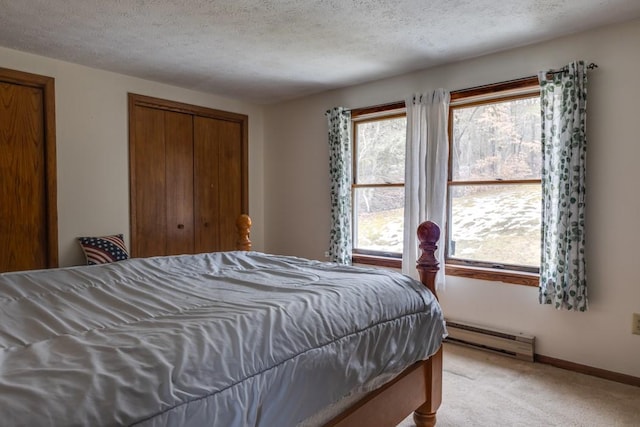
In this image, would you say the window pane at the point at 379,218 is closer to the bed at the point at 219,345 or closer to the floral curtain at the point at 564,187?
the floral curtain at the point at 564,187

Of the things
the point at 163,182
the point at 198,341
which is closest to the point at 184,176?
the point at 163,182

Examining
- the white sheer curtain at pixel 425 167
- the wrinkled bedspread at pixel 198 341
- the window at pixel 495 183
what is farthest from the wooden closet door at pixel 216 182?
the window at pixel 495 183

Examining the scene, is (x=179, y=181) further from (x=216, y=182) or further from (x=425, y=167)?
(x=425, y=167)

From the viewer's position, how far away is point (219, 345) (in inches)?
40.7

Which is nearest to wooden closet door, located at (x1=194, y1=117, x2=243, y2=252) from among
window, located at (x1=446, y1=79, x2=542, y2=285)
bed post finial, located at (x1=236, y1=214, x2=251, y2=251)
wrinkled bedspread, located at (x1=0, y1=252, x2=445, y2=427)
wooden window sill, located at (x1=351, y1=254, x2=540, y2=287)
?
bed post finial, located at (x1=236, y1=214, x2=251, y2=251)

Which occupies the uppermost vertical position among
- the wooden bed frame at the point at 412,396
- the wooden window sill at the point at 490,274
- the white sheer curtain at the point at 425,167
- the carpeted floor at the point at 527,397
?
the white sheer curtain at the point at 425,167

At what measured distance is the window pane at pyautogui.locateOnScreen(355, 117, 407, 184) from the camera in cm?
372

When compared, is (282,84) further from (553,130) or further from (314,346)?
(314,346)

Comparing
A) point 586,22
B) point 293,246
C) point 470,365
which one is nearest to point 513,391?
point 470,365

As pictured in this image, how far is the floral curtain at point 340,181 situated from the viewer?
3898mm

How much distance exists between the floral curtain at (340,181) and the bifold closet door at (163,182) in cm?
148

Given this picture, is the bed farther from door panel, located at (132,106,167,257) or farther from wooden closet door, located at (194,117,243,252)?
wooden closet door, located at (194,117,243,252)

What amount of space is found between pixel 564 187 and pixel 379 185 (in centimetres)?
160

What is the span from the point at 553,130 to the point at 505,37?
72cm
